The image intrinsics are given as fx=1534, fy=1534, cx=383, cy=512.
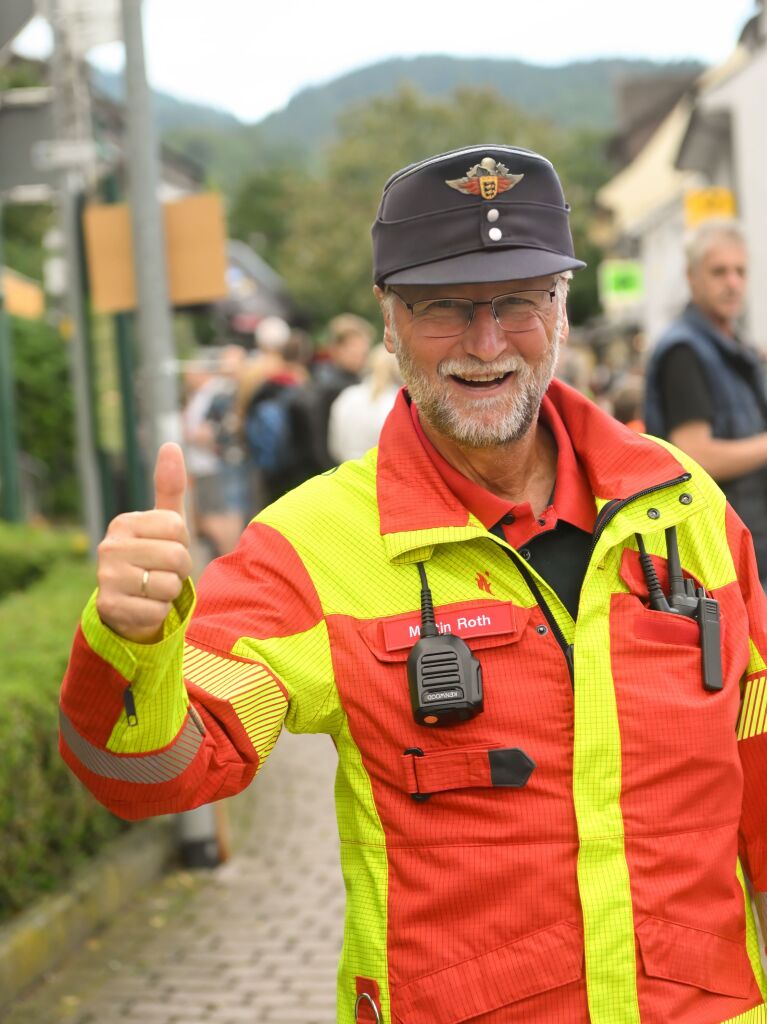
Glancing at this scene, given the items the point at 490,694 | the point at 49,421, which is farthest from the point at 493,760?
the point at 49,421

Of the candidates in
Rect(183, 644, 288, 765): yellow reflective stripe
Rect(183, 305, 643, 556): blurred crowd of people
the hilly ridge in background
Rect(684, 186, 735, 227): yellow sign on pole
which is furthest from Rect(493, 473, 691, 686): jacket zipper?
the hilly ridge in background

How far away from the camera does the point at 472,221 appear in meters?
2.30

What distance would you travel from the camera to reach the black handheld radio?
7.04ft

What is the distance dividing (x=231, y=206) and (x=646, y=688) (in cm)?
10273

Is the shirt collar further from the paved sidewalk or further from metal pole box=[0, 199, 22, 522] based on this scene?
metal pole box=[0, 199, 22, 522]

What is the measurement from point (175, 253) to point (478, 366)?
4647 millimetres

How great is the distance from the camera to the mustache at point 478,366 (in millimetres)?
2410

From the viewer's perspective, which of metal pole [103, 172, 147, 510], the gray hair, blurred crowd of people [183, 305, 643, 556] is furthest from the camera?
blurred crowd of people [183, 305, 643, 556]

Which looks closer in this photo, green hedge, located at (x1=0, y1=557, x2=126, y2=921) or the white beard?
the white beard

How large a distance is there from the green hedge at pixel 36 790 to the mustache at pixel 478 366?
10.3 feet

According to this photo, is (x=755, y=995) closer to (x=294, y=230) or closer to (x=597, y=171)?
(x=294, y=230)

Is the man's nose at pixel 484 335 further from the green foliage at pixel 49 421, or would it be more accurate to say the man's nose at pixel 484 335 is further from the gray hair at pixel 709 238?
the green foliage at pixel 49 421

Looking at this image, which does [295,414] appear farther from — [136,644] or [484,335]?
[136,644]

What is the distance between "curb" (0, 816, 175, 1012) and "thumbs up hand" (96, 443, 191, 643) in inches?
136
